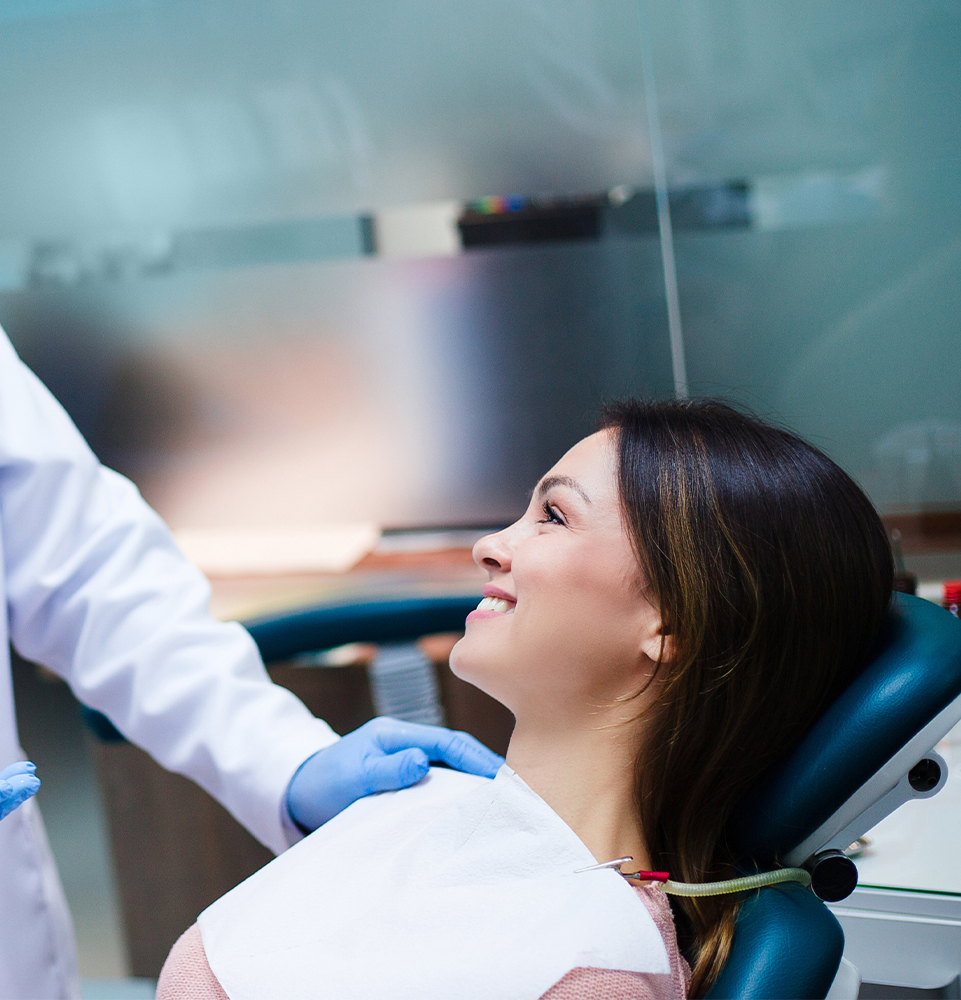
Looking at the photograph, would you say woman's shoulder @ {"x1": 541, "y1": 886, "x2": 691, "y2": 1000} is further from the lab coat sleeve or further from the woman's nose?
the lab coat sleeve

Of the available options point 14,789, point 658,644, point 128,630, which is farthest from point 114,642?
point 658,644

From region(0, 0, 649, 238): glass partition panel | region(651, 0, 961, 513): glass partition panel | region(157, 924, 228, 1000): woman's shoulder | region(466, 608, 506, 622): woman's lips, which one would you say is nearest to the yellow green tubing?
region(466, 608, 506, 622): woman's lips

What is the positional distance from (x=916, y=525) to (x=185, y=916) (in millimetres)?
2042

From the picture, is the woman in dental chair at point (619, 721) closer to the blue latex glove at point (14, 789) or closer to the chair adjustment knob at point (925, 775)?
the chair adjustment knob at point (925, 775)

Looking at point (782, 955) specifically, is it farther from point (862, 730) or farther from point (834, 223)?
point (834, 223)

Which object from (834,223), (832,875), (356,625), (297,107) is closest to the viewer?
(832,875)

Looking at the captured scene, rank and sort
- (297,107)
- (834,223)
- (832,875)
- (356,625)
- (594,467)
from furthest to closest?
(297,107)
(834,223)
(356,625)
(594,467)
(832,875)

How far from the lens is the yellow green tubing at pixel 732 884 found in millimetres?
883

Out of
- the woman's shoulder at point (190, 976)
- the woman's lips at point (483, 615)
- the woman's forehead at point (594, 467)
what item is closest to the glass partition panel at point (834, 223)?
the woman's forehead at point (594, 467)

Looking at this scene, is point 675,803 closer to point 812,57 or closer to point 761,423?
point 761,423

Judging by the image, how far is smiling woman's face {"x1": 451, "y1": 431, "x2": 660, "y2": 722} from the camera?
0.98m

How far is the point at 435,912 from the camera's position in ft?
3.00

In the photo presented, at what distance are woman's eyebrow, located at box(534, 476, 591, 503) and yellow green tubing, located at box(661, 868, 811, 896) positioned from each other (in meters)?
0.40

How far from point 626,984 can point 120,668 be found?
0.82 m
